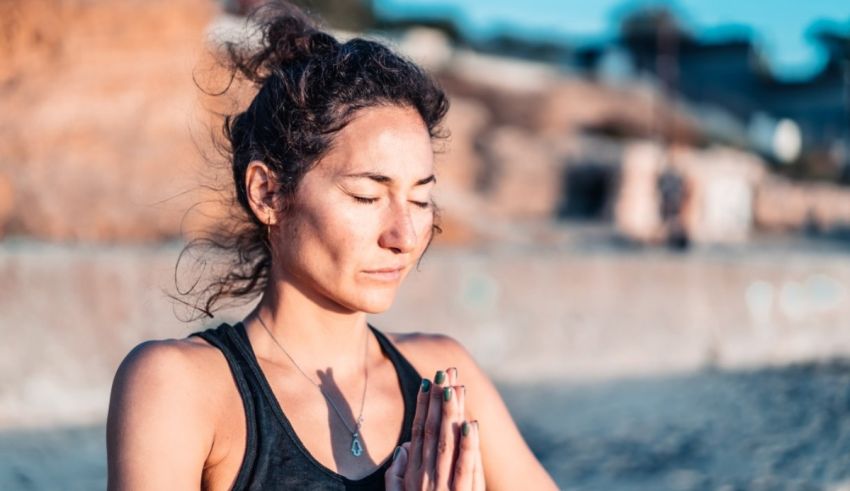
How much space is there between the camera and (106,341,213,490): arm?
5.63 feet

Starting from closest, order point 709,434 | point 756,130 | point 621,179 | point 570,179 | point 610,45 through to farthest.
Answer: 1. point 709,434
2. point 621,179
3. point 570,179
4. point 756,130
5. point 610,45

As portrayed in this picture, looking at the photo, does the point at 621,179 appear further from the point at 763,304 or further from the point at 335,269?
the point at 335,269

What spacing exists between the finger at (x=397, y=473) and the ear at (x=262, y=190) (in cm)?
59

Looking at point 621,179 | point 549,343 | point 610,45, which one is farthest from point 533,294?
point 610,45

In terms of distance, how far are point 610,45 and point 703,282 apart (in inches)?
2198

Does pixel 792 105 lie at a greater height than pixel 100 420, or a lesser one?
greater

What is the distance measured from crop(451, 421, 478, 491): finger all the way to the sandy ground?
3.20 meters

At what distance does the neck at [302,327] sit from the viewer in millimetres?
2102

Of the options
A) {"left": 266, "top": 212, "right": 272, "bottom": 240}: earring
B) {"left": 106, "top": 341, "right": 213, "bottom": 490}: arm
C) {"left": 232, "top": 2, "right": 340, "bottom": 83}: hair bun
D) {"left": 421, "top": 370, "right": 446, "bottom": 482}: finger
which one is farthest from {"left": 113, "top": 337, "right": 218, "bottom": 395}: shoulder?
{"left": 232, "top": 2, "right": 340, "bottom": 83}: hair bun

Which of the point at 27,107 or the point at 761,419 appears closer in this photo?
the point at 761,419

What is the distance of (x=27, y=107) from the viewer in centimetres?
958

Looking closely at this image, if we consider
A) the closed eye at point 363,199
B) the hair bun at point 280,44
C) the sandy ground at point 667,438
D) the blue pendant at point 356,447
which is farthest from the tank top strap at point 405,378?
the sandy ground at point 667,438

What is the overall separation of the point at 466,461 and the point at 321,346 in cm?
52

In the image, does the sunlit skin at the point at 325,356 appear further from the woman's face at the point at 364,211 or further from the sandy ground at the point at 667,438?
the sandy ground at the point at 667,438
